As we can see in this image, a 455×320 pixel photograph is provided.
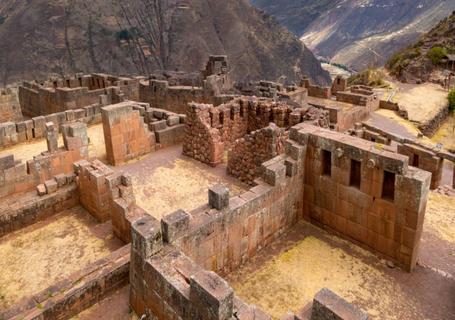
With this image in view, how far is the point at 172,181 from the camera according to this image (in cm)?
1493

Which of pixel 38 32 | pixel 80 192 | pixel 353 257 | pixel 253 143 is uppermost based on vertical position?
pixel 38 32

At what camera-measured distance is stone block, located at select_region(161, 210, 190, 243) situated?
797 cm

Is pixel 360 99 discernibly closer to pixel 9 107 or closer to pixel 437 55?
pixel 437 55

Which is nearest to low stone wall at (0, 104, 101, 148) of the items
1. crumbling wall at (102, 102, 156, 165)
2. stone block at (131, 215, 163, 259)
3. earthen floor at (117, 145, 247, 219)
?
crumbling wall at (102, 102, 156, 165)

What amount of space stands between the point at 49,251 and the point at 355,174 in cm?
824

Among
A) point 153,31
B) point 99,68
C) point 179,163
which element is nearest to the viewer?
point 179,163

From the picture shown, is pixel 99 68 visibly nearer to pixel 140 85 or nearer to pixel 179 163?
pixel 140 85

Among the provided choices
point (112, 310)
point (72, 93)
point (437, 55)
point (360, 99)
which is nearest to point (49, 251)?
point (112, 310)

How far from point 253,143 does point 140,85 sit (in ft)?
44.9

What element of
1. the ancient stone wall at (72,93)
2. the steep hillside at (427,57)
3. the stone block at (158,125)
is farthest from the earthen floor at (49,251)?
the steep hillside at (427,57)

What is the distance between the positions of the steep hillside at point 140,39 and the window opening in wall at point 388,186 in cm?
6590

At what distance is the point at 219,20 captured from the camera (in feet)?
279

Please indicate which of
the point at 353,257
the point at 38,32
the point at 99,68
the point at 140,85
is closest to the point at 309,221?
the point at 353,257

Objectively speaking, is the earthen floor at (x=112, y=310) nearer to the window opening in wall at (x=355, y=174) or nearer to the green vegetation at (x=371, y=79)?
the window opening in wall at (x=355, y=174)
